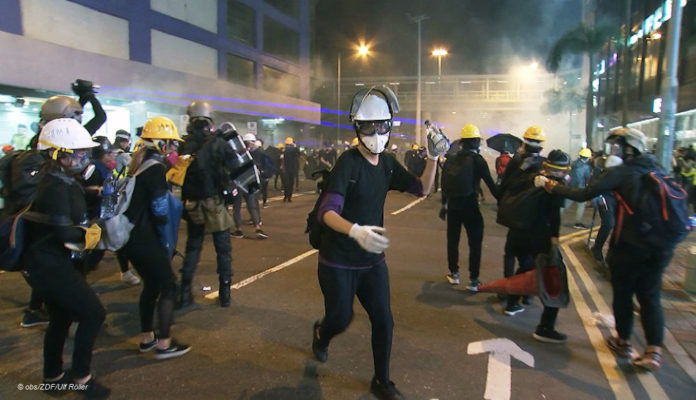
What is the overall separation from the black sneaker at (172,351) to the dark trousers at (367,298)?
4.45 feet

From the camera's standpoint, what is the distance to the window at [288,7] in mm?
30242

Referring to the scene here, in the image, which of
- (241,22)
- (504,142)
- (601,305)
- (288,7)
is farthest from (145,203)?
(288,7)

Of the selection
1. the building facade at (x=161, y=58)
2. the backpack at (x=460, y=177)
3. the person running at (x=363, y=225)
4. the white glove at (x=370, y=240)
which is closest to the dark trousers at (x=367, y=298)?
the person running at (x=363, y=225)

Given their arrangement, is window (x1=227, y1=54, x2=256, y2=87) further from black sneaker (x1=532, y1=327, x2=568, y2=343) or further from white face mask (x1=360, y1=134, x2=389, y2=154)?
white face mask (x1=360, y1=134, x2=389, y2=154)

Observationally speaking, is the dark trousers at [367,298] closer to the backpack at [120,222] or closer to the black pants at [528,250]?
the backpack at [120,222]

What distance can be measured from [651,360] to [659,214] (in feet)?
3.63

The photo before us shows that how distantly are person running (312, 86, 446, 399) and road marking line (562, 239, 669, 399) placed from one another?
71.5 inches

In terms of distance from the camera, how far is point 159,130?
153 inches

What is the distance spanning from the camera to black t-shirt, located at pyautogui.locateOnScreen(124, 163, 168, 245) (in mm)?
3207

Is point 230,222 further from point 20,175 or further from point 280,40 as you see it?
point 280,40

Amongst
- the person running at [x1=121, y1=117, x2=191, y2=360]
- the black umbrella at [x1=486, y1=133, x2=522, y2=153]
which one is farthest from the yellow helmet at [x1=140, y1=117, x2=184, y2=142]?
the black umbrella at [x1=486, y1=133, x2=522, y2=153]

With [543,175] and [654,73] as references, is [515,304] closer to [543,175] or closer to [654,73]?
[543,175]

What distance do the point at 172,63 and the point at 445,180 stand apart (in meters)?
19.1

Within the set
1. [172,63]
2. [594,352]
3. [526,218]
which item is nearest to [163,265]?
[526,218]
